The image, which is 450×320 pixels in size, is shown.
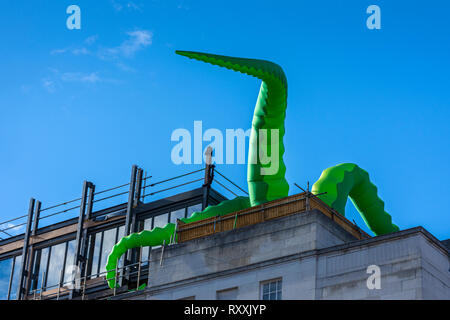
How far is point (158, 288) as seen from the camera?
49656mm

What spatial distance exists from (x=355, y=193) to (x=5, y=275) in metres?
27.2

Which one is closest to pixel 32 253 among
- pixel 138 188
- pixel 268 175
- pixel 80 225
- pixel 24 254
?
pixel 24 254

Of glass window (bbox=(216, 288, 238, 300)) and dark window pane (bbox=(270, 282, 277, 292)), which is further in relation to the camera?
glass window (bbox=(216, 288, 238, 300))

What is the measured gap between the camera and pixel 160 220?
6519cm

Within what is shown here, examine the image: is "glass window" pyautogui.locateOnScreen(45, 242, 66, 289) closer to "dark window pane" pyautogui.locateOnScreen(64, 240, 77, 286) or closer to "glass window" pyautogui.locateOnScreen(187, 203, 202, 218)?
"dark window pane" pyautogui.locateOnScreen(64, 240, 77, 286)

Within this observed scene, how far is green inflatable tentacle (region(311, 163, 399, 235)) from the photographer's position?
52.9 meters

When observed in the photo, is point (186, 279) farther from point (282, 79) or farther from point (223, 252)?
point (282, 79)

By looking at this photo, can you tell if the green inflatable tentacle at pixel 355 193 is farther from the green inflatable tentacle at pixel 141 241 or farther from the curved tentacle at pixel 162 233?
the green inflatable tentacle at pixel 141 241

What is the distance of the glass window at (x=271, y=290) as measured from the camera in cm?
4591

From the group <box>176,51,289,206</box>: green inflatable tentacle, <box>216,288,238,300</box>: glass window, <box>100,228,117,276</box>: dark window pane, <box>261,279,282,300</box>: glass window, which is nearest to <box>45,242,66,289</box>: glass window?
<box>100,228,117,276</box>: dark window pane

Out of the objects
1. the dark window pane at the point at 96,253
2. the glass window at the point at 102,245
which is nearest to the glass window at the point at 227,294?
the glass window at the point at 102,245

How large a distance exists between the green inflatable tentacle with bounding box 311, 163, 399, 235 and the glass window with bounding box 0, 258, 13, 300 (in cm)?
2638
